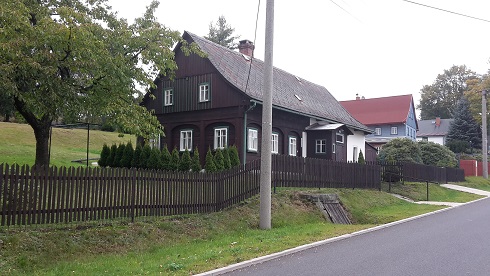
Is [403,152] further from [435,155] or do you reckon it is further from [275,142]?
[275,142]

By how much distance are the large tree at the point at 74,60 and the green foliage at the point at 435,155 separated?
2917cm

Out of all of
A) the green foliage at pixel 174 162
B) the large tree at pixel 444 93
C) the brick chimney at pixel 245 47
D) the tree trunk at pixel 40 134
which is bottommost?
the green foliage at pixel 174 162

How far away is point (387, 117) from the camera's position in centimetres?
6131

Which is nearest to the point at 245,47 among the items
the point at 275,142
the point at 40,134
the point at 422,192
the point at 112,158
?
the point at 275,142

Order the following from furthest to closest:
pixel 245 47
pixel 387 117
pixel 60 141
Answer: pixel 387 117, pixel 60 141, pixel 245 47

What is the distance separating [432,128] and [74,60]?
242 ft

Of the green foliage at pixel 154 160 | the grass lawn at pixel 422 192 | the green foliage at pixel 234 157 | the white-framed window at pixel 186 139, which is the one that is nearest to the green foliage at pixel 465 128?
the grass lawn at pixel 422 192

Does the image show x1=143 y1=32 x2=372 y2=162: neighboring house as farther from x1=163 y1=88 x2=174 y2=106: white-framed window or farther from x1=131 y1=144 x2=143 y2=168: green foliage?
x1=131 y1=144 x2=143 y2=168: green foliage

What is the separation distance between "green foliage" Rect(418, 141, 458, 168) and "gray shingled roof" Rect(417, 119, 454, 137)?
37335 mm

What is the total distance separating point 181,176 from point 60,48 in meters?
4.59

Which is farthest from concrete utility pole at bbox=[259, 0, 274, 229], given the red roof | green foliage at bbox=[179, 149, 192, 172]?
the red roof

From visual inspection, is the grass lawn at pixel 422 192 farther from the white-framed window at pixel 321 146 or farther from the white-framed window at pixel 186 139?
the white-framed window at pixel 186 139

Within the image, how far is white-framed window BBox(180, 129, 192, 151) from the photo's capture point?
26188mm

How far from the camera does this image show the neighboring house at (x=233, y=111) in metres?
24.0
